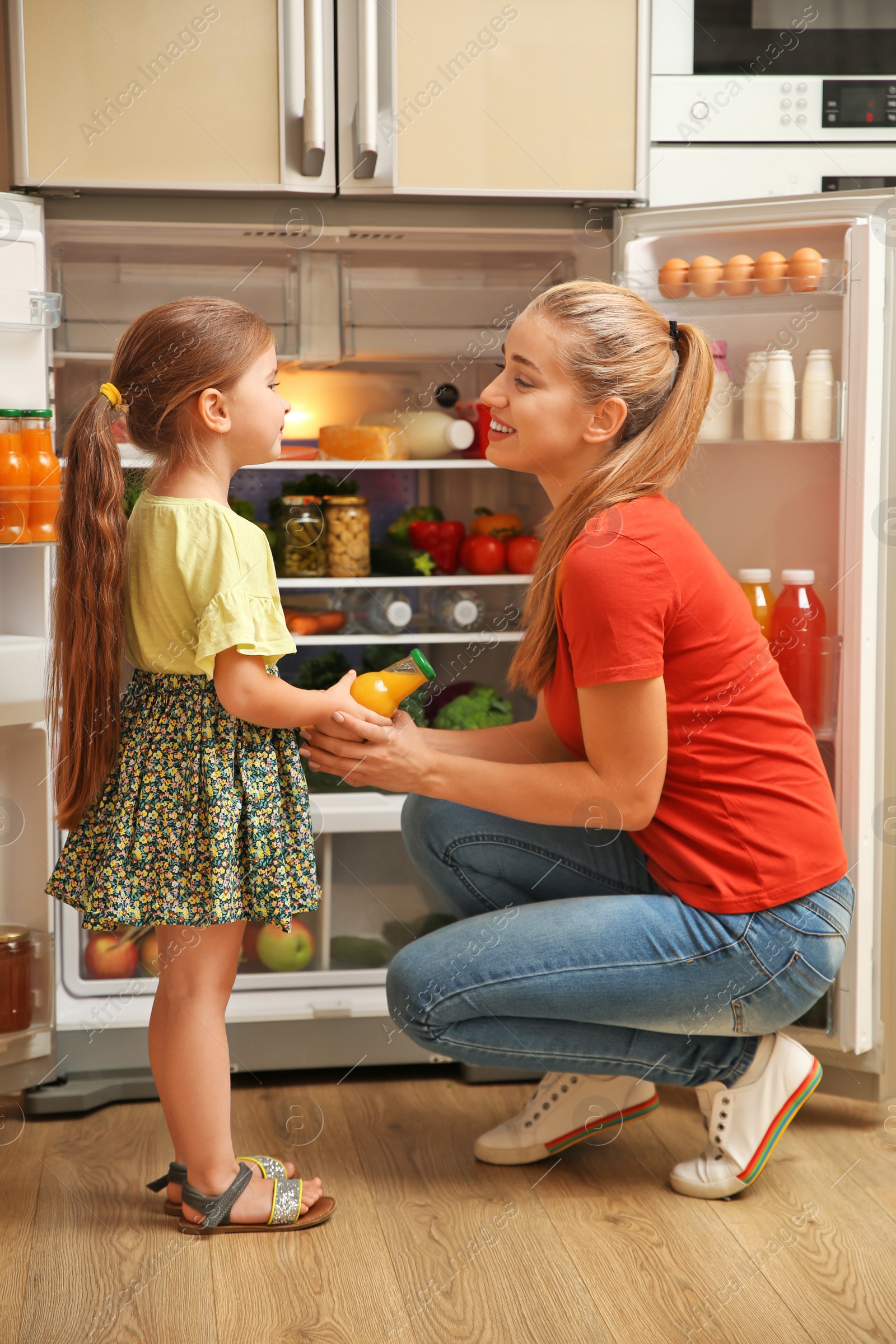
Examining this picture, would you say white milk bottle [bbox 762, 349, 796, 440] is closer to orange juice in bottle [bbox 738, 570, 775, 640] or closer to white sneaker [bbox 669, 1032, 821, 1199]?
orange juice in bottle [bbox 738, 570, 775, 640]

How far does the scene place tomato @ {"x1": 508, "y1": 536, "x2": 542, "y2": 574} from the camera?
2162 millimetres

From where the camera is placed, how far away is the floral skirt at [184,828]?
1.41 metres

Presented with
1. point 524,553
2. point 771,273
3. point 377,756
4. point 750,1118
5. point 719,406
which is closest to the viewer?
point 377,756

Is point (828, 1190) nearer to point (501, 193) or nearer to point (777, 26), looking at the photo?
point (501, 193)

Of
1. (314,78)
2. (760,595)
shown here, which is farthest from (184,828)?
(314,78)

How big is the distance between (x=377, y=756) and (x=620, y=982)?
0.43 metres

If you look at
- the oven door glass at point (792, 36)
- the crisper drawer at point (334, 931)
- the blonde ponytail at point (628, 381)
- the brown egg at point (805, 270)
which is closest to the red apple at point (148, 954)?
the crisper drawer at point (334, 931)

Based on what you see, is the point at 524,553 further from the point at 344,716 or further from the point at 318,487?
the point at 344,716

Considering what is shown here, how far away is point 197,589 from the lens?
137cm

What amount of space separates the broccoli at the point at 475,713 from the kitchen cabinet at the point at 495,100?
Result: 2.98 ft

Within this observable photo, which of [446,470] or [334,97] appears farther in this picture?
[446,470]

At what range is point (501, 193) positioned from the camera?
183 cm

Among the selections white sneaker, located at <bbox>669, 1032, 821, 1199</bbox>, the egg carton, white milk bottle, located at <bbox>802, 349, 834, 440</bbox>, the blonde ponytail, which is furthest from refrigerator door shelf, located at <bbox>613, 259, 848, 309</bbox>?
white sneaker, located at <bbox>669, 1032, 821, 1199</bbox>

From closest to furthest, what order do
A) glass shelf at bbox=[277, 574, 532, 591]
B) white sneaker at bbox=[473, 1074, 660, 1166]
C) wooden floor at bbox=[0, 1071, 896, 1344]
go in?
wooden floor at bbox=[0, 1071, 896, 1344]
white sneaker at bbox=[473, 1074, 660, 1166]
glass shelf at bbox=[277, 574, 532, 591]
